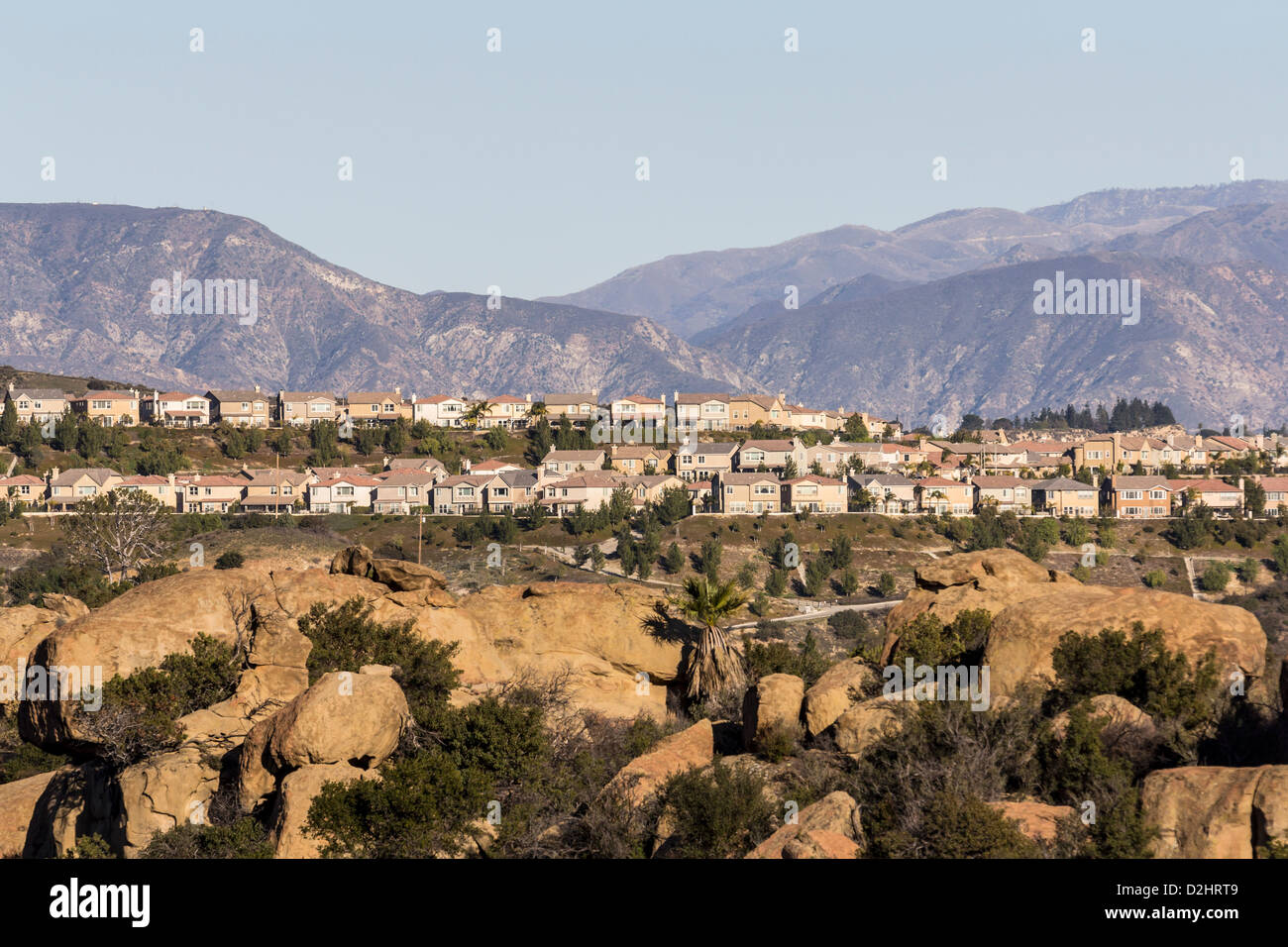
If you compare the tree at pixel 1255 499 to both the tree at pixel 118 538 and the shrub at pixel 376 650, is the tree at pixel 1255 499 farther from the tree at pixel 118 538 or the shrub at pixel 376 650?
the shrub at pixel 376 650

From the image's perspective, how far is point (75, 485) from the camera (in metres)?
160

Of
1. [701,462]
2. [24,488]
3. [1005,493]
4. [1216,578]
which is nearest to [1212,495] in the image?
[1005,493]

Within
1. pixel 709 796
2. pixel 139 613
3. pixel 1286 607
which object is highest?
pixel 139 613

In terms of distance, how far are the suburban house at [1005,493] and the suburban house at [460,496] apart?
62573 millimetres

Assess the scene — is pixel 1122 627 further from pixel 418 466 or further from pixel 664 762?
pixel 418 466

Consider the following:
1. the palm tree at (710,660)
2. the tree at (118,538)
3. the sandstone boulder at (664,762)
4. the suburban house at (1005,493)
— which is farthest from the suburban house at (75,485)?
the sandstone boulder at (664,762)

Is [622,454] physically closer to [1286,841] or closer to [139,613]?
[139,613]

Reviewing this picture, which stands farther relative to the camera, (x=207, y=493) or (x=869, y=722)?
(x=207, y=493)

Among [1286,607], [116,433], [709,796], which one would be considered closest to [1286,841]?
[709,796]

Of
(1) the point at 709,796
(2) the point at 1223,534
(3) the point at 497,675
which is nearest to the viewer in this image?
(1) the point at 709,796

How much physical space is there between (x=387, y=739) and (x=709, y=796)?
278 inches

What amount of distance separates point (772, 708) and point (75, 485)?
14398 centimetres

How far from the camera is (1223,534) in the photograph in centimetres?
15862
